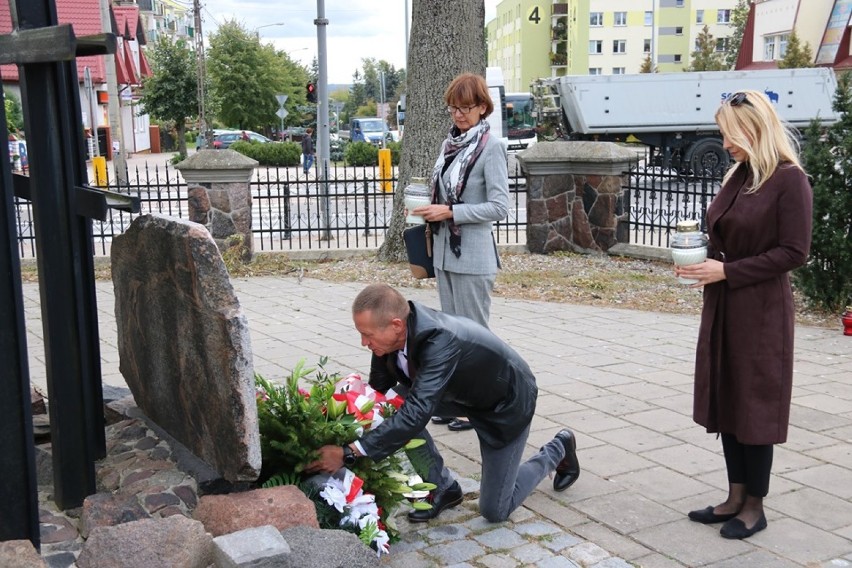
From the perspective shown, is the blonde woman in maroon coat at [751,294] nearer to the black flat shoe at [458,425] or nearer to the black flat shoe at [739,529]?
the black flat shoe at [739,529]

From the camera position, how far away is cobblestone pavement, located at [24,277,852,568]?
156 inches

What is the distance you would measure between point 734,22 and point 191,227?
64.7m

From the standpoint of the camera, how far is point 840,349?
7.54m

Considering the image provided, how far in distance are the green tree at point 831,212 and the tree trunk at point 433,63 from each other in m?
4.05

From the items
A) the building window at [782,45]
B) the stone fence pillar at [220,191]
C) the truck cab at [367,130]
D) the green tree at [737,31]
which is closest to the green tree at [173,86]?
the truck cab at [367,130]

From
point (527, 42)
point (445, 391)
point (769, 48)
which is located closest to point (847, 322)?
point (445, 391)

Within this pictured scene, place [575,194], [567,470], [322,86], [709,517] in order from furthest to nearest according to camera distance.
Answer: [322,86] → [575,194] → [567,470] → [709,517]

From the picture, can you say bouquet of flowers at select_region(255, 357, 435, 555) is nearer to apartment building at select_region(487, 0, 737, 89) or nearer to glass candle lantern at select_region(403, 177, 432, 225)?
glass candle lantern at select_region(403, 177, 432, 225)

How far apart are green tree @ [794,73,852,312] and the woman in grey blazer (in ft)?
14.4

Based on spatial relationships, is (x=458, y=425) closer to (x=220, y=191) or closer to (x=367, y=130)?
(x=220, y=191)

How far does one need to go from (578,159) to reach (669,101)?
17.0m

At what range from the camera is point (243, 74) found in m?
49.0

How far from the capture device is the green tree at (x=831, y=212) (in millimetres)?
8430

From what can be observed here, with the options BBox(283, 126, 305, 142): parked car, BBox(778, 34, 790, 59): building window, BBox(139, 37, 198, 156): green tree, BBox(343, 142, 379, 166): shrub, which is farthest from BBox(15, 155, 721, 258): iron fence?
BBox(283, 126, 305, 142): parked car
